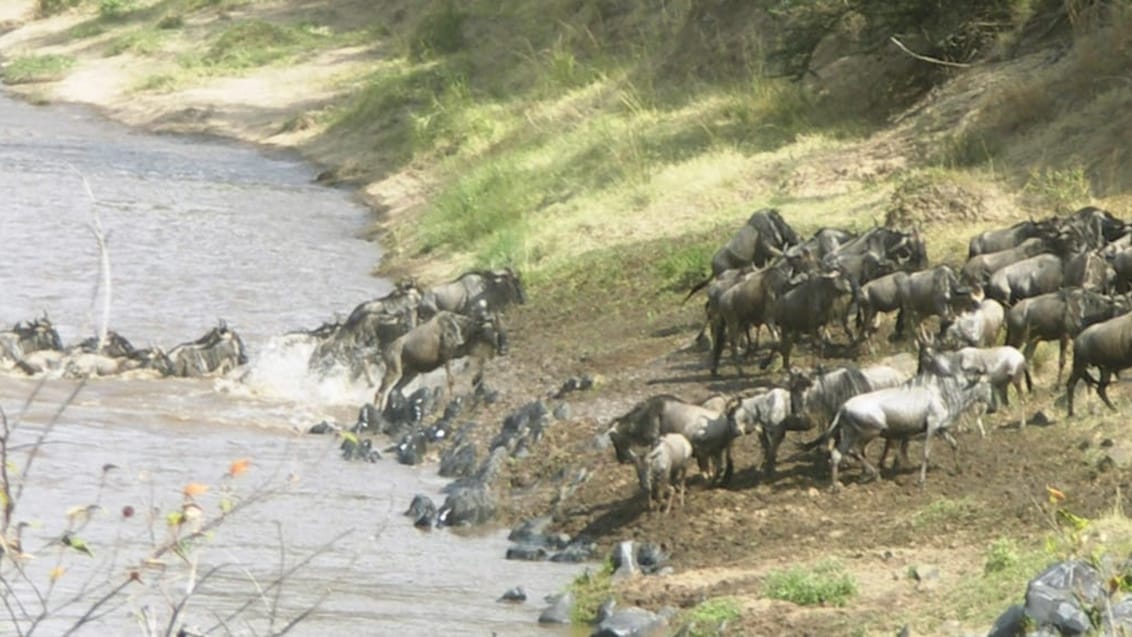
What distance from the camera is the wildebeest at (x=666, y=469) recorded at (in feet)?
42.3

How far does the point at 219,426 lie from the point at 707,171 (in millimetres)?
8206

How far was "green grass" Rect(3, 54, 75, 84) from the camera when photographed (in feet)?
147

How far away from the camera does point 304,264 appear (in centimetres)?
2611

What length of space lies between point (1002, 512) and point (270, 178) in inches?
891

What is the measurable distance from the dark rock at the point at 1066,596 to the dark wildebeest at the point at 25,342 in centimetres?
1239

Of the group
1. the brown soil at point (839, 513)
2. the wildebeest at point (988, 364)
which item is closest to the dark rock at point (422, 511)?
the brown soil at point (839, 513)

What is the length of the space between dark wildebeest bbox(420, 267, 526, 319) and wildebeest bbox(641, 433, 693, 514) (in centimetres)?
642

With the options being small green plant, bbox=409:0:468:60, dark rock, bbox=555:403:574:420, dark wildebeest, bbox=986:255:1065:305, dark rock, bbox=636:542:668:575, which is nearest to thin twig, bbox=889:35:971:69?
dark wildebeest, bbox=986:255:1065:305

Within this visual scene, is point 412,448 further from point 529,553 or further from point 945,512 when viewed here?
point 945,512

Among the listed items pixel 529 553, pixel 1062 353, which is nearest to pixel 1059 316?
pixel 1062 353

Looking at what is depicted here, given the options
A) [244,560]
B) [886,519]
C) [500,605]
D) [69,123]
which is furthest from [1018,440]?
[69,123]

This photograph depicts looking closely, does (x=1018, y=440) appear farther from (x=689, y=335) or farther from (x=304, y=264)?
(x=304, y=264)

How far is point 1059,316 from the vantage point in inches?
576

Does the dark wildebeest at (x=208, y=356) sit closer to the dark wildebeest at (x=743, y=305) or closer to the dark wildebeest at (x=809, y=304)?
the dark wildebeest at (x=743, y=305)
